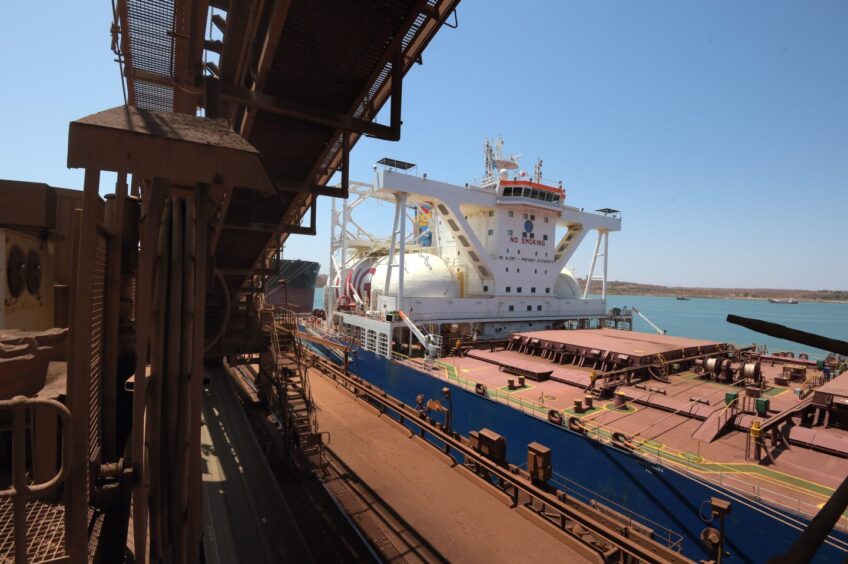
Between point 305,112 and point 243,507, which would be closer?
point 305,112

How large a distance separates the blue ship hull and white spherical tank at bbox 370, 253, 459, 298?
8.83 m

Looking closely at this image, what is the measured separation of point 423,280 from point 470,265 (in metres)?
3.78

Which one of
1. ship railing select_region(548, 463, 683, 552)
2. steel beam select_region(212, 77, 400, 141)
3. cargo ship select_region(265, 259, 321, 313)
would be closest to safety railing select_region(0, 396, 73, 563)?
steel beam select_region(212, 77, 400, 141)

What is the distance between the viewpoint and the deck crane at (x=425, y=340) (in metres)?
19.1

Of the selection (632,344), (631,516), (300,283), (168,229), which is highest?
(168,229)

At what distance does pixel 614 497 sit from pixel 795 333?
10.8 meters

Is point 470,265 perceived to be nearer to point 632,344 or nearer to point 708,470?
point 632,344

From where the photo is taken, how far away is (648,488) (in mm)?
9547

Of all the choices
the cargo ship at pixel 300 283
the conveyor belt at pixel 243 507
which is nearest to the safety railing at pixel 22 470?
the conveyor belt at pixel 243 507

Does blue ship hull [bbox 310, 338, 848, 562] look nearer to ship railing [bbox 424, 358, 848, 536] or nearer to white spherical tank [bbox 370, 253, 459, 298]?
ship railing [bbox 424, 358, 848, 536]

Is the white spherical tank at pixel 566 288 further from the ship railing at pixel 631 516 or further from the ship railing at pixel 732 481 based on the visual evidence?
the ship railing at pixel 732 481

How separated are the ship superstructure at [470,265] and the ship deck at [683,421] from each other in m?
4.54

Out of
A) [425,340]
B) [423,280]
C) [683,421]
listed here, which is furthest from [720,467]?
[423,280]

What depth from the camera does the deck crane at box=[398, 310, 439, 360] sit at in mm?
19095
